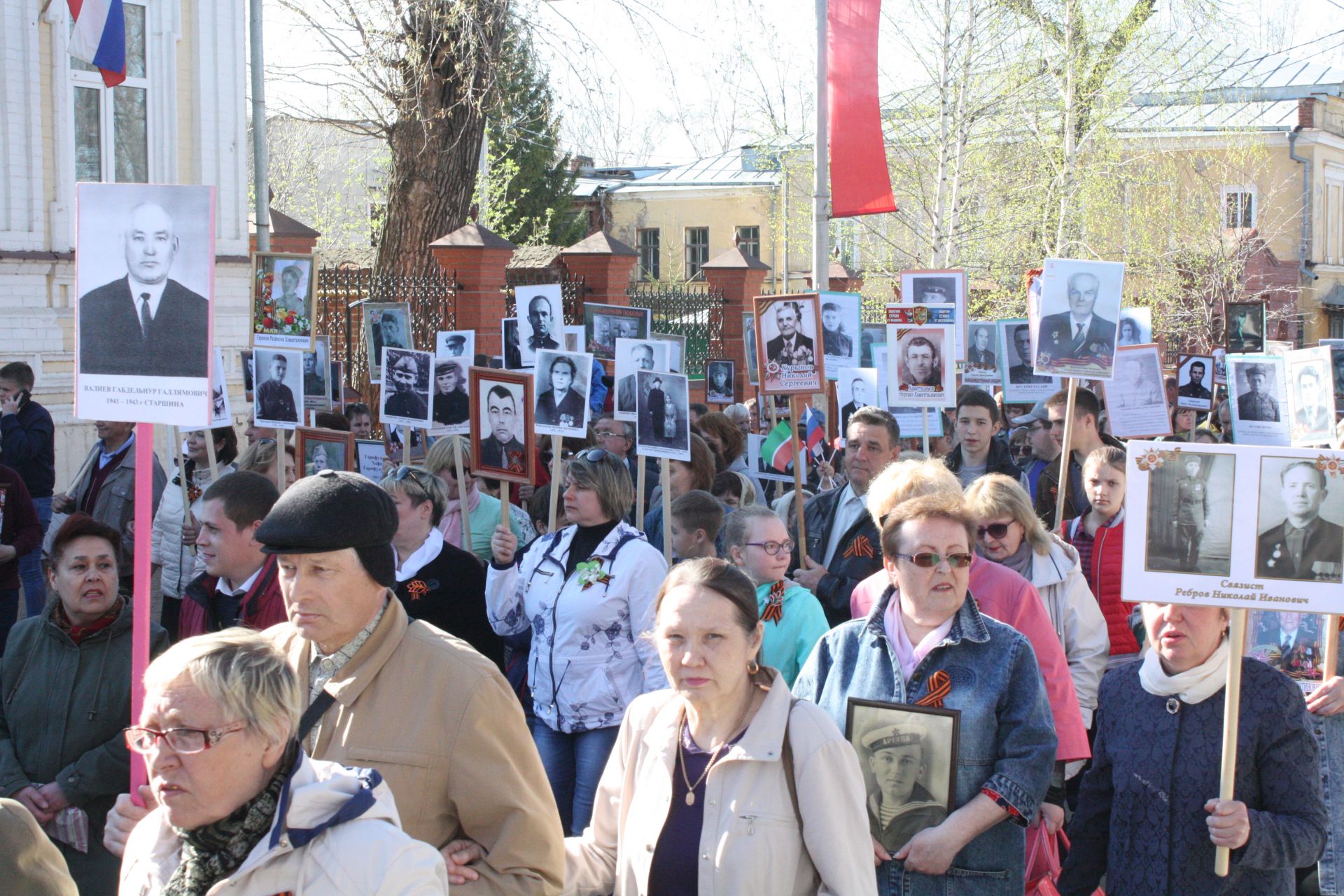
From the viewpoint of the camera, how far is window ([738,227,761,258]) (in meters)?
49.4

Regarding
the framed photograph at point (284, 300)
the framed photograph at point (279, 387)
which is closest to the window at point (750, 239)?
the framed photograph at point (284, 300)

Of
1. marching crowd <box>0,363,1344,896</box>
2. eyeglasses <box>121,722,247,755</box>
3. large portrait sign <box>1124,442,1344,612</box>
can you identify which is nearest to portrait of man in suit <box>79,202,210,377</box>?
marching crowd <box>0,363,1344,896</box>

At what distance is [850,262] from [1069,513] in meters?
27.1

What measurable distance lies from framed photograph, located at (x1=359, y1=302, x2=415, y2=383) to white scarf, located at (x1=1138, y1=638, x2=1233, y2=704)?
7.36 m

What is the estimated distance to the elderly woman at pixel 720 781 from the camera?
2.90 m

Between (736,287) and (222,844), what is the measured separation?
1790cm

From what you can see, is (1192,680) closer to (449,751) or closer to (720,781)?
(720,781)

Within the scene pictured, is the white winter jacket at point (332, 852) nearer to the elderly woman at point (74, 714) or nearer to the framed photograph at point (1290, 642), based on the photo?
the elderly woman at point (74, 714)

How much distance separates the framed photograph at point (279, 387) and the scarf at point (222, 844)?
6508mm

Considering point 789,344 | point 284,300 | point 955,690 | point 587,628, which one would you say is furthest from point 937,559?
point 284,300

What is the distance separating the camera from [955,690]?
3607 mm

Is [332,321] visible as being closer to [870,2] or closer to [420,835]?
[870,2]

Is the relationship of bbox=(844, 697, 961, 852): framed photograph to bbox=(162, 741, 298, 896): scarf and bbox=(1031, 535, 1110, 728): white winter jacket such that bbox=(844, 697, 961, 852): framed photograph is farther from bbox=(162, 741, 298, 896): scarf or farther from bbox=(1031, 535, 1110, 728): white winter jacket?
bbox=(162, 741, 298, 896): scarf

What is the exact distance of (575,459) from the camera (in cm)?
545
